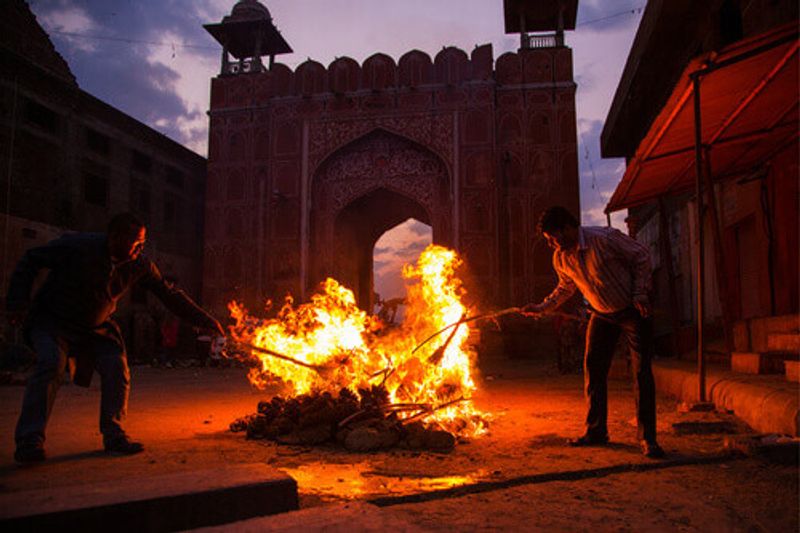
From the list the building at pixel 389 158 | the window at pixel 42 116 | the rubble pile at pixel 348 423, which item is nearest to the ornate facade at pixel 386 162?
the building at pixel 389 158

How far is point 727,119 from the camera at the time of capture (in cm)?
547

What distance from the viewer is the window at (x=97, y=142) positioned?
20625mm

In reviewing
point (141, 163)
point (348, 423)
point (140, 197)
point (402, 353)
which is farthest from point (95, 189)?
point (348, 423)

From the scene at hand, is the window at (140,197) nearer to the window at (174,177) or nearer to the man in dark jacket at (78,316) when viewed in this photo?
Answer: the window at (174,177)

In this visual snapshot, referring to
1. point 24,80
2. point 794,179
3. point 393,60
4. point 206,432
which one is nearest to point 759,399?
point 794,179

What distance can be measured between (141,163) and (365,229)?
9.88 meters

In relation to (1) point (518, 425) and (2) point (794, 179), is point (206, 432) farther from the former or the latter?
(2) point (794, 179)

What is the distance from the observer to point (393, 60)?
21188 mm

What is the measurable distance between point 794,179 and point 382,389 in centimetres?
560

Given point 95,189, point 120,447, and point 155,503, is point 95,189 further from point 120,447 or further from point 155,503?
point 155,503

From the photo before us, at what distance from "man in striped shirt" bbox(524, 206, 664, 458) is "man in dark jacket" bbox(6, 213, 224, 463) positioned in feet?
10.4

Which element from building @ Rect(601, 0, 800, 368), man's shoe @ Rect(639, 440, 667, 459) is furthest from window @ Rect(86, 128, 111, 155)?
man's shoe @ Rect(639, 440, 667, 459)

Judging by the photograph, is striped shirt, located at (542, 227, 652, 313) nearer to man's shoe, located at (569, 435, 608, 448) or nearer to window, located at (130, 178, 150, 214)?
man's shoe, located at (569, 435, 608, 448)

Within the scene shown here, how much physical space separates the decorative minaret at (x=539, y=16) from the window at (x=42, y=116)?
16632 mm
